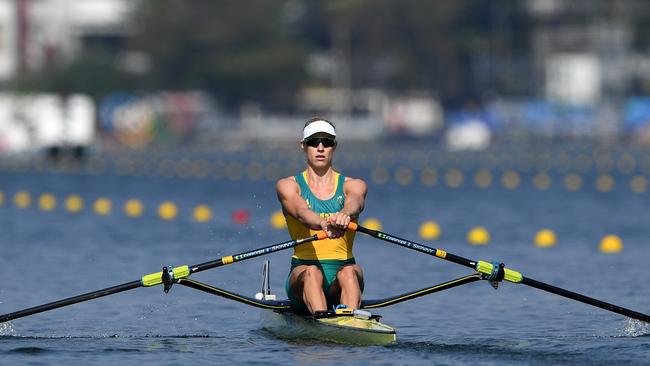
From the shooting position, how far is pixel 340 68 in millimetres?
119812

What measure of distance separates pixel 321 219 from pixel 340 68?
104 meters

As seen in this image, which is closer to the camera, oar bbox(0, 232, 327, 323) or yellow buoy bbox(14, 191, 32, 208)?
oar bbox(0, 232, 327, 323)

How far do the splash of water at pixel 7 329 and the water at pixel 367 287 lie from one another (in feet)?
0.11

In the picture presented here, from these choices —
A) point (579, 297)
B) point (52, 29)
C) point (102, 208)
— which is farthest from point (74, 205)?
point (52, 29)

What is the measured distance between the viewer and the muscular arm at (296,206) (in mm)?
16125

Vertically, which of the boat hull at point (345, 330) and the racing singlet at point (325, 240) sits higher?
the racing singlet at point (325, 240)

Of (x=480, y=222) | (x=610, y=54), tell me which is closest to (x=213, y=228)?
(x=480, y=222)

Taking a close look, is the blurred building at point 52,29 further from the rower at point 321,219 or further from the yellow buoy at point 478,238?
the rower at point 321,219

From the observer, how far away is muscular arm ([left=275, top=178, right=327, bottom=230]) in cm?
1612

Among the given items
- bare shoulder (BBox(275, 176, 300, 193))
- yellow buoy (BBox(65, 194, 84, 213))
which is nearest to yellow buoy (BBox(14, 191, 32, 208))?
yellow buoy (BBox(65, 194, 84, 213))

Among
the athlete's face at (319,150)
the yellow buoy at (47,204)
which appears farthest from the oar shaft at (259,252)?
the yellow buoy at (47,204)

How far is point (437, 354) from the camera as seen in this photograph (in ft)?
51.1

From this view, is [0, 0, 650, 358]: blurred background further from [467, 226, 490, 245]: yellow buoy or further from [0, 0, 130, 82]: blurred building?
[0, 0, 130, 82]: blurred building

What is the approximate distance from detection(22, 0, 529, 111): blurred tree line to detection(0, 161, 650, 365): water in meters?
66.3
